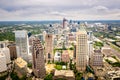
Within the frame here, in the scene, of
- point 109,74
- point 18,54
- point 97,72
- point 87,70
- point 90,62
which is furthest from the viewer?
point 18,54

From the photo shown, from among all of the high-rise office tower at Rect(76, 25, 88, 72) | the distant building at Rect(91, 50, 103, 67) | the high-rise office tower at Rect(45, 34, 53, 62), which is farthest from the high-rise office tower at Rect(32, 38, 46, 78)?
the distant building at Rect(91, 50, 103, 67)

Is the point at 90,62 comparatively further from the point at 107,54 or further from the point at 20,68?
the point at 20,68

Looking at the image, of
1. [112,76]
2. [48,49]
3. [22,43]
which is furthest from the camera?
[48,49]

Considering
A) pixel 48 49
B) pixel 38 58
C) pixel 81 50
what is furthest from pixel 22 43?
pixel 81 50

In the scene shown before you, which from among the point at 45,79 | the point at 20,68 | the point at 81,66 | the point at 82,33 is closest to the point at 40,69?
the point at 45,79

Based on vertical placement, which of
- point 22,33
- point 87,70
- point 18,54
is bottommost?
point 87,70

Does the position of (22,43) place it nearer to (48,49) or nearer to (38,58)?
(48,49)
